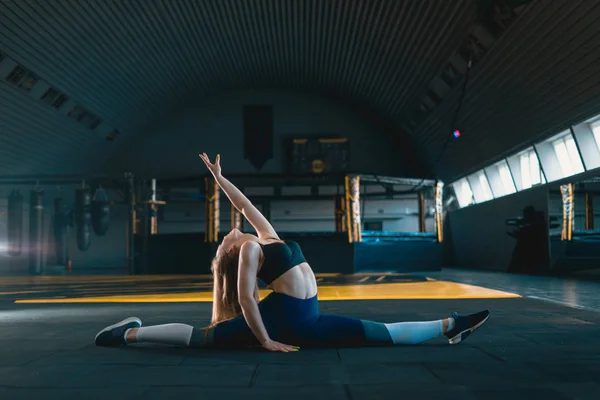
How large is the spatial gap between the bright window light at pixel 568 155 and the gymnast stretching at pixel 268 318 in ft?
28.5

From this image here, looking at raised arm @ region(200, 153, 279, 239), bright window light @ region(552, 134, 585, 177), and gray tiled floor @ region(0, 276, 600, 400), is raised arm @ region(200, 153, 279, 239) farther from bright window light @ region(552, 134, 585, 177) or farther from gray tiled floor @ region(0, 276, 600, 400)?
bright window light @ region(552, 134, 585, 177)

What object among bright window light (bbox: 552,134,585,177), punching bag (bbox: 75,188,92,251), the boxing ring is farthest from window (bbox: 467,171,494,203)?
punching bag (bbox: 75,188,92,251)

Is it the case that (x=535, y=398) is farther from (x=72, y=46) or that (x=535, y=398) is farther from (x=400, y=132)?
(x=400, y=132)

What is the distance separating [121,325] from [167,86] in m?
14.4

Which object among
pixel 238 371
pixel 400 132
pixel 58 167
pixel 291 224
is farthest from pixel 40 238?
pixel 238 371

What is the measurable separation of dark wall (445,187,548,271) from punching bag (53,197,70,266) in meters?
12.7

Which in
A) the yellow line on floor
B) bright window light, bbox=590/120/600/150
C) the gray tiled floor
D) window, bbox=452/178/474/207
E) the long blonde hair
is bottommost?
the yellow line on floor

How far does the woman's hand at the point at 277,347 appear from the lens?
9.55 ft

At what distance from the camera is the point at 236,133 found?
19.4 meters

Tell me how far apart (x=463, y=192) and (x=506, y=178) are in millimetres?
3354

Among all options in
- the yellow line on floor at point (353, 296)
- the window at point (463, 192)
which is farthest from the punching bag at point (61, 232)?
the window at point (463, 192)

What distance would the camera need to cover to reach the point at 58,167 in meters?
17.0

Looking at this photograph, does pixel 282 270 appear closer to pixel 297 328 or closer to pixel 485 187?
pixel 297 328

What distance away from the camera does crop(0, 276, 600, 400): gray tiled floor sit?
2217 mm
